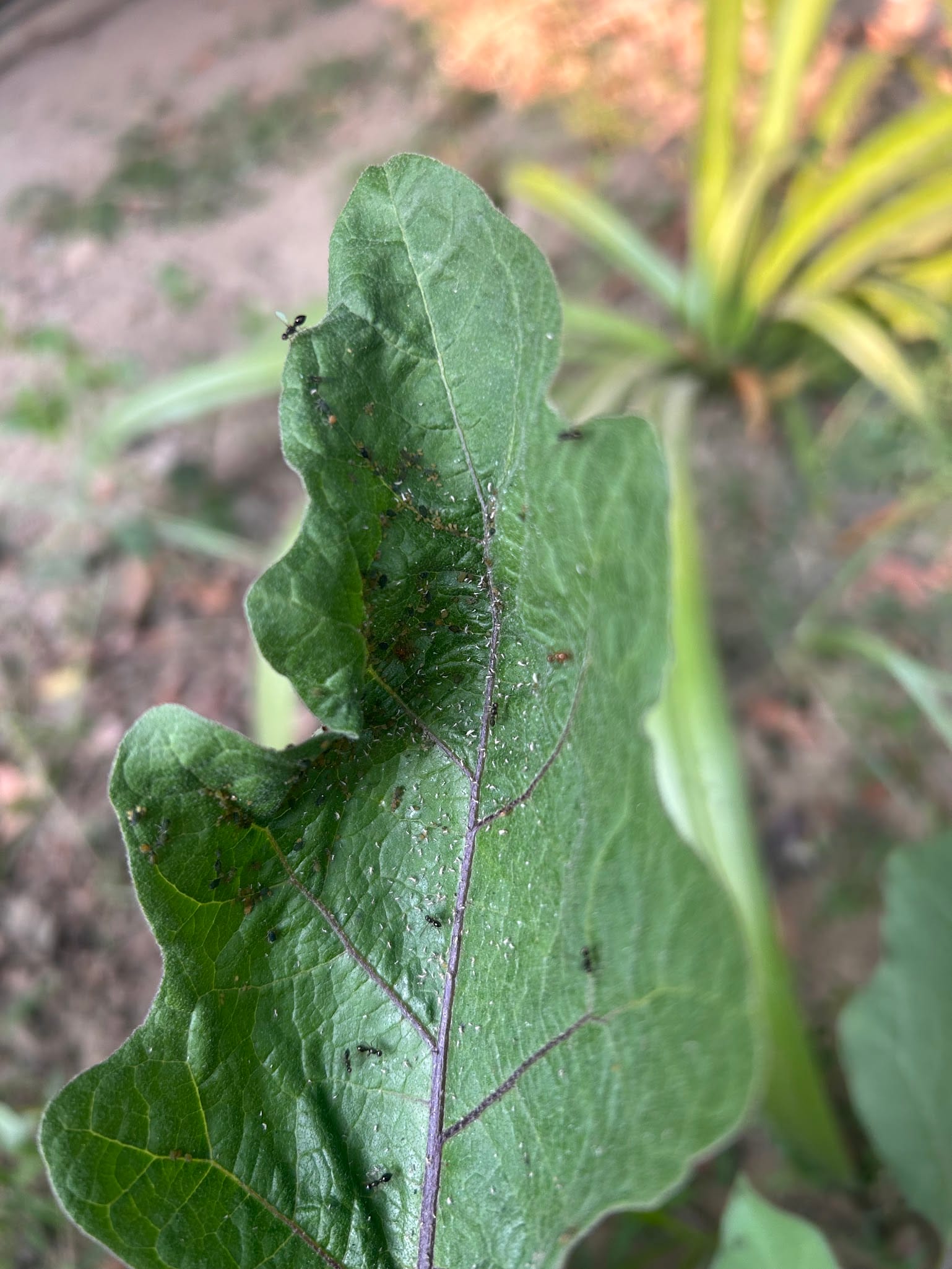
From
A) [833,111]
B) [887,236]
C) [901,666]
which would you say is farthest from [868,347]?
[833,111]

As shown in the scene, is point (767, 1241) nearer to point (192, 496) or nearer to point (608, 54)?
point (192, 496)

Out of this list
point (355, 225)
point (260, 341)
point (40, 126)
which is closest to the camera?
point (355, 225)

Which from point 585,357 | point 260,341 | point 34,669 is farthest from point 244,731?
point 585,357

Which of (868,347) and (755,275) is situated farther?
Answer: (755,275)

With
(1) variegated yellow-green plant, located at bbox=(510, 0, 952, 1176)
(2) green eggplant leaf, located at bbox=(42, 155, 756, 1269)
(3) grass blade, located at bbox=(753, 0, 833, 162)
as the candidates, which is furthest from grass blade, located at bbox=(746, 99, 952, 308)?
(2) green eggplant leaf, located at bbox=(42, 155, 756, 1269)

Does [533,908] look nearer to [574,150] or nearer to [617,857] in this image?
[617,857]
